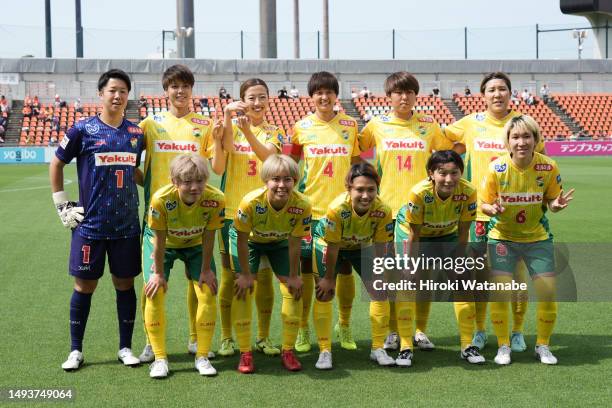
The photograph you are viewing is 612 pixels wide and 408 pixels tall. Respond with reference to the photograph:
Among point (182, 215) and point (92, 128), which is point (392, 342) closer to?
point (182, 215)

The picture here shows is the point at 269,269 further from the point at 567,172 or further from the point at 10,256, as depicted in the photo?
the point at 567,172

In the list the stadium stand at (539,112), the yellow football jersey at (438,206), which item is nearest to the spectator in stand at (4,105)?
the stadium stand at (539,112)

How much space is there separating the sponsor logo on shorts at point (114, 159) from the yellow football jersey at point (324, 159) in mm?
1431

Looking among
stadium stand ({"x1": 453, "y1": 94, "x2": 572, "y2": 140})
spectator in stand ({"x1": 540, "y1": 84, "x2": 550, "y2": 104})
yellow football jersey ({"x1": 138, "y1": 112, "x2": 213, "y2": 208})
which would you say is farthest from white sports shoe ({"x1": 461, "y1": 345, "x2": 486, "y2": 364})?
spectator in stand ({"x1": 540, "y1": 84, "x2": 550, "y2": 104})

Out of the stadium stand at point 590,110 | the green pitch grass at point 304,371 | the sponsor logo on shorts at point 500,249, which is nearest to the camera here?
the green pitch grass at point 304,371

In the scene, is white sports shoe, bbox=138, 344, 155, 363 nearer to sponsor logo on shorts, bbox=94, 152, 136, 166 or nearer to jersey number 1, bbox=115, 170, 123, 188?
jersey number 1, bbox=115, 170, 123, 188

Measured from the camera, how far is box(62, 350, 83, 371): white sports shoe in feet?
16.9

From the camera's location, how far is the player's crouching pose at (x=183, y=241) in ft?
16.4

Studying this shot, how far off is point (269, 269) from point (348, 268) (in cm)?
64

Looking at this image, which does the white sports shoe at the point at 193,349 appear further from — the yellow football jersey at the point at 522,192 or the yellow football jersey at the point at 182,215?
the yellow football jersey at the point at 522,192

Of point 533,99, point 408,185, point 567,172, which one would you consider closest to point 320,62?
point 533,99

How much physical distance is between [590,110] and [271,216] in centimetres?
4156

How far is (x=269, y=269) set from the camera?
18.7 ft

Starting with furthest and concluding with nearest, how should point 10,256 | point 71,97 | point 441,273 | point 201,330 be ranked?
1. point 71,97
2. point 10,256
3. point 441,273
4. point 201,330
